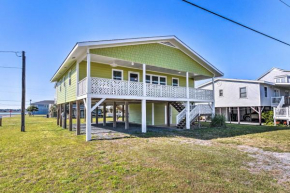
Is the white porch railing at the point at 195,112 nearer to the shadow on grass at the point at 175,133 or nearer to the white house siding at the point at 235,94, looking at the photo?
the shadow on grass at the point at 175,133

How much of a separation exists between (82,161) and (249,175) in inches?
188

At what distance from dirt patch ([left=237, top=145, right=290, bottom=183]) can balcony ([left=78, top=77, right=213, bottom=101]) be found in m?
7.24

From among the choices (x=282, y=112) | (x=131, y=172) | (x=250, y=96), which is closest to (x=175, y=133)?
(x=131, y=172)

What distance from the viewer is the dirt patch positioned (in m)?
4.55

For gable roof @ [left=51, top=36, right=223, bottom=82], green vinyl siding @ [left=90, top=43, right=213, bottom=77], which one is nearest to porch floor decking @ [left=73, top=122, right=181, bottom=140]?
green vinyl siding @ [left=90, top=43, right=213, bottom=77]

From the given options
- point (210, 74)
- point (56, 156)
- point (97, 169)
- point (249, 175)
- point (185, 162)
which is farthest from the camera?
point (210, 74)

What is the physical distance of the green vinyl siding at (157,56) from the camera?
36.9 feet

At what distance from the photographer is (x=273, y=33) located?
801cm

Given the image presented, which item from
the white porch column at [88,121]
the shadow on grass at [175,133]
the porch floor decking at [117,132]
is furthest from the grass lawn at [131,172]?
the shadow on grass at [175,133]

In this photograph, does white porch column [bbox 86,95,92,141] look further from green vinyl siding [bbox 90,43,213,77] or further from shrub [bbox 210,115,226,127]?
shrub [bbox 210,115,226,127]

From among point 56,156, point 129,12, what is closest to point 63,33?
point 129,12

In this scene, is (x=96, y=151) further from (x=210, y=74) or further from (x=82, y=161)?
(x=210, y=74)

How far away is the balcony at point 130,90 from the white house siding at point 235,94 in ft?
32.6

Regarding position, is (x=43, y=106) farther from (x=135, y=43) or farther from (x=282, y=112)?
(x=282, y=112)
